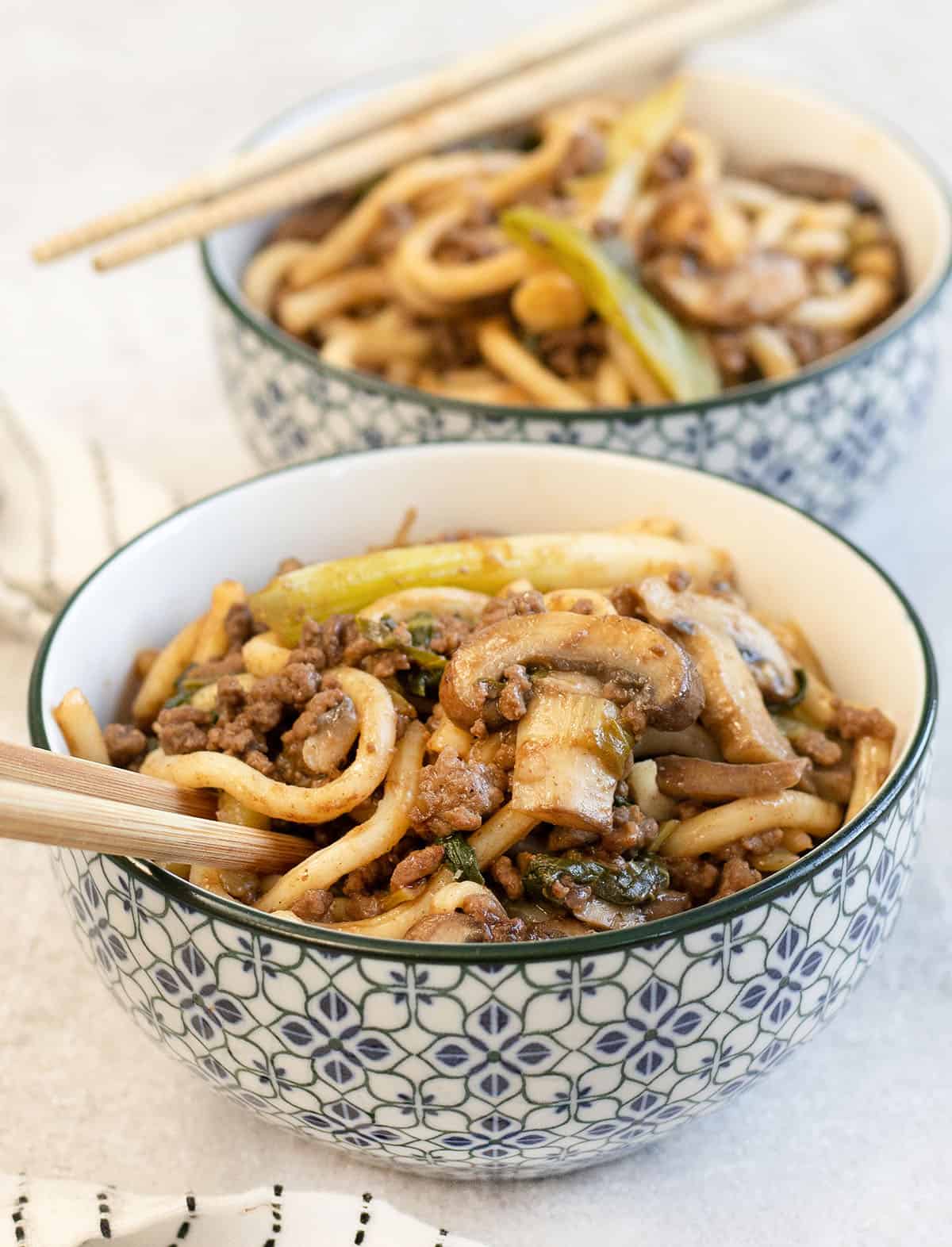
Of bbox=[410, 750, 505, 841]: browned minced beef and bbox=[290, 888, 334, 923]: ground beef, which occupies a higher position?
bbox=[410, 750, 505, 841]: browned minced beef

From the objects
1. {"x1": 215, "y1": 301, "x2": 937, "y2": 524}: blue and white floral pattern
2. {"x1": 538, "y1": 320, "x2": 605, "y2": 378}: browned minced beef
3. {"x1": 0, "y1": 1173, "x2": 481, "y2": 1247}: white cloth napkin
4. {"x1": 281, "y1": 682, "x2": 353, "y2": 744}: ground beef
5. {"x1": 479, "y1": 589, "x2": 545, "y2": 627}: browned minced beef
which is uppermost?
{"x1": 538, "y1": 320, "x2": 605, "y2": 378}: browned minced beef

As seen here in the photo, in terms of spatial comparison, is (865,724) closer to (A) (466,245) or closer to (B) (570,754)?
(B) (570,754)

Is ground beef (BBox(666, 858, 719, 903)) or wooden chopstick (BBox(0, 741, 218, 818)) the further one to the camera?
ground beef (BBox(666, 858, 719, 903))

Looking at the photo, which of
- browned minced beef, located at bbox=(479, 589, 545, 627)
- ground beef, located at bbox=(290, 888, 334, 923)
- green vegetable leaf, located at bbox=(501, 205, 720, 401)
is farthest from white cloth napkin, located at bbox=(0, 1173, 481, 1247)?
green vegetable leaf, located at bbox=(501, 205, 720, 401)

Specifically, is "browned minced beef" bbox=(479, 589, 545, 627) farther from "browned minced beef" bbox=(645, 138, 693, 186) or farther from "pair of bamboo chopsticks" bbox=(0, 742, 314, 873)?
"browned minced beef" bbox=(645, 138, 693, 186)

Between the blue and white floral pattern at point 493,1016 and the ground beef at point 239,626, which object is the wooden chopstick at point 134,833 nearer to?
the blue and white floral pattern at point 493,1016
